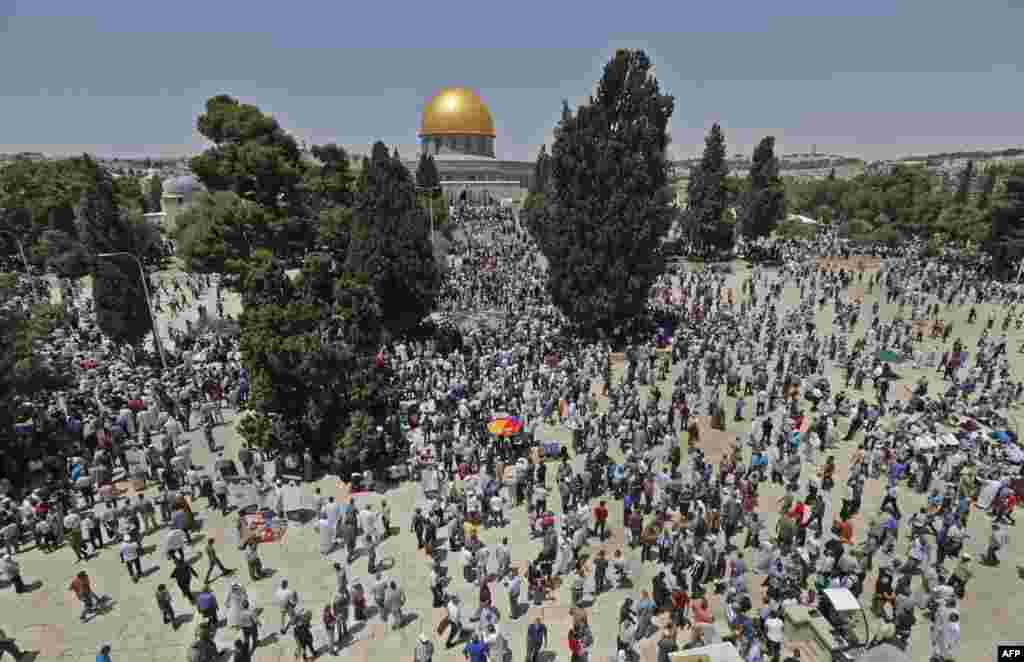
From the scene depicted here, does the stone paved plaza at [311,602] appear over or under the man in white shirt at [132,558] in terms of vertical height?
under

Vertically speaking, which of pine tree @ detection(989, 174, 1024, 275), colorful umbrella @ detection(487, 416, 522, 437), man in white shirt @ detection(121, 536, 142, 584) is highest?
pine tree @ detection(989, 174, 1024, 275)

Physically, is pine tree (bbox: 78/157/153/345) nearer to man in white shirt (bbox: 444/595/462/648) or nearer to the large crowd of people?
the large crowd of people

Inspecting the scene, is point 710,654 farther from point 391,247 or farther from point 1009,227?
point 1009,227

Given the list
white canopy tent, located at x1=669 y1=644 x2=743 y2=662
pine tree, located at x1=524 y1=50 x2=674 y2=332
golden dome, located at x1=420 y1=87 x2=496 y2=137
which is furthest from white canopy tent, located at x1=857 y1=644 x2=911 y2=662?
golden dome, located at x1=420 y1=87 x2=496 y2=137

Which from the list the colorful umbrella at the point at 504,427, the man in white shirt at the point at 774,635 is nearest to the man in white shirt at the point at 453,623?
the man in white shirt at the point at 774,635

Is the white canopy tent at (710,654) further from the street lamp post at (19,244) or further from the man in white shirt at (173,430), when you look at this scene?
the street lamp post at (19,244)

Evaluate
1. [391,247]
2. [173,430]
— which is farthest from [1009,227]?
[173,430]

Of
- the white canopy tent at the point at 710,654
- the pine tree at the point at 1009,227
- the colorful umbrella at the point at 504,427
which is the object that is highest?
the pine tree at the point at 1009,227
